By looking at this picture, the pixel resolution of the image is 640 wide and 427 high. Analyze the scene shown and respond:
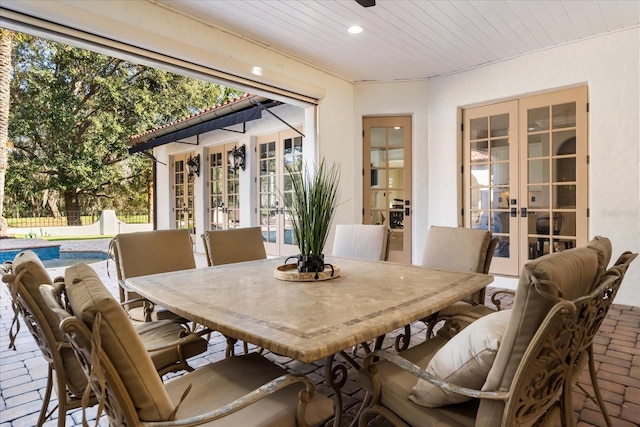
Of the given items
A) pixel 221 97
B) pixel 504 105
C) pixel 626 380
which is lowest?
pixel 626 380

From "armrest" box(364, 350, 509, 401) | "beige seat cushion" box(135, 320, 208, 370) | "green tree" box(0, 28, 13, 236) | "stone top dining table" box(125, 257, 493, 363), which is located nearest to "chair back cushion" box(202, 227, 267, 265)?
"stone top dining table" box(125, 257, 493, 363)

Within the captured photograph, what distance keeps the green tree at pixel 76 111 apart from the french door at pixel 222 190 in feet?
20.1

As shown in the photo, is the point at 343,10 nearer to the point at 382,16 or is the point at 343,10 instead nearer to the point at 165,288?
the point at 382,16

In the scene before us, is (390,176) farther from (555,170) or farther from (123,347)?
(123,347)

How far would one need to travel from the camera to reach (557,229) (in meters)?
4.22

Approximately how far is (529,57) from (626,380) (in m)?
3.58

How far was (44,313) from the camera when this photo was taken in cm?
124

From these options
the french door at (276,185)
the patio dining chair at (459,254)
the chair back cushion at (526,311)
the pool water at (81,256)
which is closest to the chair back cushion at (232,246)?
the patio dining chair at (459,254)

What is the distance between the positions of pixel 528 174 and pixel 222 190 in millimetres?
5538

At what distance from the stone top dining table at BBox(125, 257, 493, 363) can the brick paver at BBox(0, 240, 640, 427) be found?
67 centimetres

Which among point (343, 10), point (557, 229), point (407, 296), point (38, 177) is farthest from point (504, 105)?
point (38, 177)

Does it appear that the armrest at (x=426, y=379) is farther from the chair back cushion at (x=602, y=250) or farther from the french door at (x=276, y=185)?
the french door at (x=276, y=185)

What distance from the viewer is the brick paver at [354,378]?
182cm

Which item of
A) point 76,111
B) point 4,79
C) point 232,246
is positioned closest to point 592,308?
point 232,246
